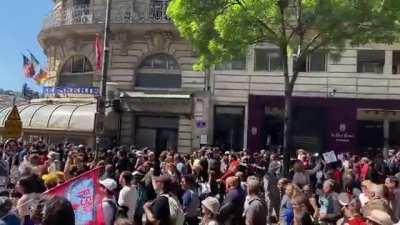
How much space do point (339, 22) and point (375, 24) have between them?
3.58ft

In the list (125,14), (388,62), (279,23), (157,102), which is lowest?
(157,102)

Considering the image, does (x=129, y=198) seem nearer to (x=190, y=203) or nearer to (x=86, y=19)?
(x=190, y=203)

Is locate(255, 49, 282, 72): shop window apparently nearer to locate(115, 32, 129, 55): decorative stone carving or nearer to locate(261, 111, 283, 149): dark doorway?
locate(261, 111, 283, 149): dark doorway

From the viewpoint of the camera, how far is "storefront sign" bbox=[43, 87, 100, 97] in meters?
33.1

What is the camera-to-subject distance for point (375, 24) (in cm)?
2058

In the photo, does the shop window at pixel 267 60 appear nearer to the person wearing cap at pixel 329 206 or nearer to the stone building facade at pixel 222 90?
the stone building facade at pixel 222 90

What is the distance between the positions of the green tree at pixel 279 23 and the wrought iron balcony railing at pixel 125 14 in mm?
10741

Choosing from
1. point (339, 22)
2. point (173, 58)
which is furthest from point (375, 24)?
point (173, 58)

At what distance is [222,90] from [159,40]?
13.0ft

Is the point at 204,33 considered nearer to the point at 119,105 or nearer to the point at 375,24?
the point at 375,24

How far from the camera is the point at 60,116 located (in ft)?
107

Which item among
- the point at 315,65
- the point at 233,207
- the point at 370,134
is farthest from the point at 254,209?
the point at 315,65

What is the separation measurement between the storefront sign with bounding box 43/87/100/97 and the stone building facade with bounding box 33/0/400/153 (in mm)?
670

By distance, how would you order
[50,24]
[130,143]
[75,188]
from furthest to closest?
[50,24], [130,143], [75,188]
